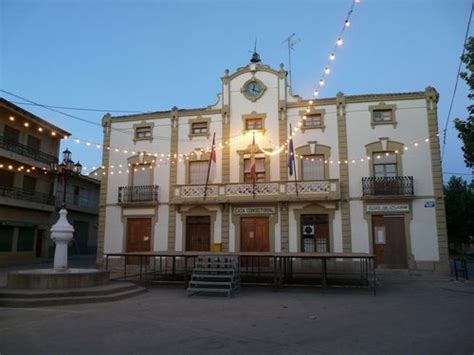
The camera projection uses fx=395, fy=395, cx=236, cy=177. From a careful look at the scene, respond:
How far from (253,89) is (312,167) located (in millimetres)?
A: 5456

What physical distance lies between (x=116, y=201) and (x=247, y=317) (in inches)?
622

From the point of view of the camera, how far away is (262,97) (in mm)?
21641

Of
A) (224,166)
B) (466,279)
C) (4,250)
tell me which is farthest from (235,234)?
(4,250)

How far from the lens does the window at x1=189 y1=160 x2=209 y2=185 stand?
21.7 m

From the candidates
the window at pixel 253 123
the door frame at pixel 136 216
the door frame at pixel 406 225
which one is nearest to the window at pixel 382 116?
the door frame at pixel 406 225

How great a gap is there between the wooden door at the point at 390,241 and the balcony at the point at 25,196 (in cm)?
2059

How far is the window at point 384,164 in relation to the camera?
1970 cm

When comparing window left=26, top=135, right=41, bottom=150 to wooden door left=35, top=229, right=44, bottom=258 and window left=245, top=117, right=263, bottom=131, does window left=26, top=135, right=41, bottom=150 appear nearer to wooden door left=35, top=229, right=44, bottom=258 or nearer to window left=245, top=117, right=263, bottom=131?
wooden door left=35, top=229, right=44, bottom=258

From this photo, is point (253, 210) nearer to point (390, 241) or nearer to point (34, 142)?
point (390, 241)

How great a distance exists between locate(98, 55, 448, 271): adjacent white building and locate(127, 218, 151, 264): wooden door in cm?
6

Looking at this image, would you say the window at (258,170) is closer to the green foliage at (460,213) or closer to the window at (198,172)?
the window at (198,172)

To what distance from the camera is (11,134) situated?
2445cm

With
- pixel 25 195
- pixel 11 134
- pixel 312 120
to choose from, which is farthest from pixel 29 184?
pixel 312 120

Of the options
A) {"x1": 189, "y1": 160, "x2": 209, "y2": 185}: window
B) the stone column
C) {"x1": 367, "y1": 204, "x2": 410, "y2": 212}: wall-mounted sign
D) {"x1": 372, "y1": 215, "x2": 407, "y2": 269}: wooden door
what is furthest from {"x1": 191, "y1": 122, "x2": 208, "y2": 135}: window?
the stone column
